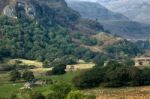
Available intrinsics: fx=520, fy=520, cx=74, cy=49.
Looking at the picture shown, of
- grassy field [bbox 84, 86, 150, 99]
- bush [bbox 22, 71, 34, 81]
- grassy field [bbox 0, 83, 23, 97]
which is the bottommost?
bush [bbox 22, 71, 34, 81]

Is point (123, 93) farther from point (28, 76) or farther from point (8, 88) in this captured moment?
point (28, 76)

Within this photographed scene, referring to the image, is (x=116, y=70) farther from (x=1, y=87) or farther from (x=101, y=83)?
(x=1, y=87)

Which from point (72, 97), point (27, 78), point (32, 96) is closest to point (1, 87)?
point (27, 78)

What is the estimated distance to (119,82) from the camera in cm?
12875

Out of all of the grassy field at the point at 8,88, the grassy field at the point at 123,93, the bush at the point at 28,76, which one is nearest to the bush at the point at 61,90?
the grassy field at the point at 123,93

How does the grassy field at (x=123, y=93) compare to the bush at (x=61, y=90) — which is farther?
the grassy field at (x=123, y=93)

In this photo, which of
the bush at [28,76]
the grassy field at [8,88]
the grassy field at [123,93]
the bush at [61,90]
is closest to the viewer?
the bush at [61,90]

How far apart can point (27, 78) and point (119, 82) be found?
3608 centimetres

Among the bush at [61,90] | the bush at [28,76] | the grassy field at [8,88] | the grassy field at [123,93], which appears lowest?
the bush at [28,76]

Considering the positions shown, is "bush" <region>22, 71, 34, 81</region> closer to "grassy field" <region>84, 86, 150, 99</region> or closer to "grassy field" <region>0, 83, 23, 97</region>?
"grassy field" <region>0, 83, 23, 97</region>

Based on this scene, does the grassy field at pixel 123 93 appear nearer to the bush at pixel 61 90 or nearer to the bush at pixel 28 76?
the bush at pixel 61 90

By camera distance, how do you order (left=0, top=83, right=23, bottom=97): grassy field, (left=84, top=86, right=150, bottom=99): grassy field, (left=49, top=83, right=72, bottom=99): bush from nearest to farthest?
(left=49, top=83, right=72, bottom=99): bush → (left=84, top=86, right=150, bottom=99): grassy field → (left=0, top=83, right=23, bottom=97): grassy field

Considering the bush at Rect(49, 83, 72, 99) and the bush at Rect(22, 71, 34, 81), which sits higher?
the bush at Rect(49, 83, 72, 99)

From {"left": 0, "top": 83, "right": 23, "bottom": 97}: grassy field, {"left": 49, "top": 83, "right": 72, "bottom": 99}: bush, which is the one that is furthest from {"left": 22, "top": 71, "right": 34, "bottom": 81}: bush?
{"left": 49, "top": 83, "right": 72, "bottom": 99}: bush
